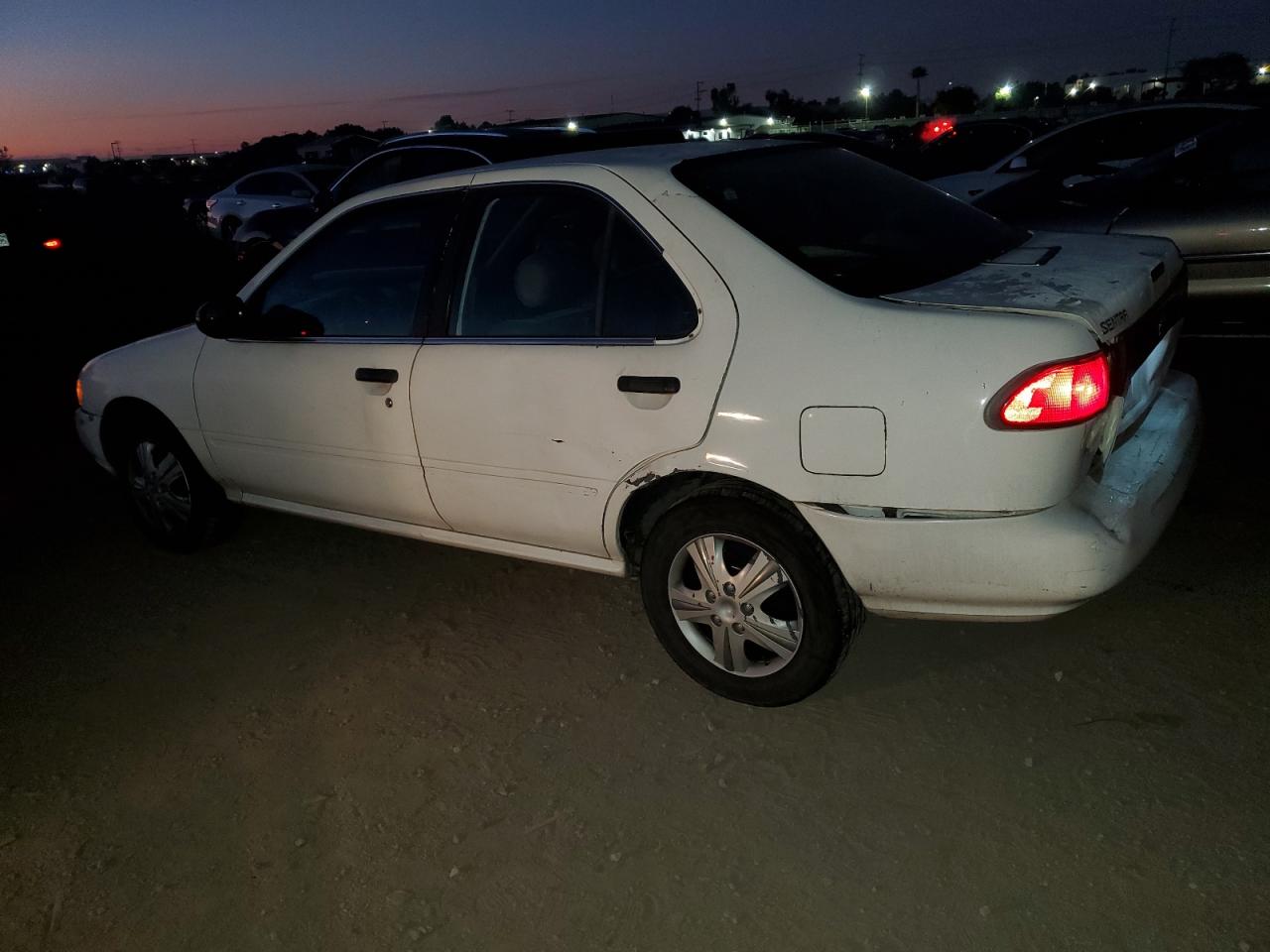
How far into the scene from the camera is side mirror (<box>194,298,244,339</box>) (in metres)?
3.90

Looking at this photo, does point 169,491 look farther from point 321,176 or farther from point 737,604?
point 321,176

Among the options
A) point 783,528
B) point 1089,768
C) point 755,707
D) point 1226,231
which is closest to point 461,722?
point 755,707

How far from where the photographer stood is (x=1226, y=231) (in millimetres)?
5312

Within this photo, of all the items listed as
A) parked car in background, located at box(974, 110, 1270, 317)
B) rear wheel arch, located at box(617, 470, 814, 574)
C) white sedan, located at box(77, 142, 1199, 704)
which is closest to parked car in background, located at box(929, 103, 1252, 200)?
parked car in background, located at box(974, 110, 1270, 317)

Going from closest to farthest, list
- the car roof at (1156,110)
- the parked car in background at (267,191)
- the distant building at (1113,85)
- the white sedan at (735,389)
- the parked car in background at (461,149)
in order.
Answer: the white sedan at (735,389), the car roof at (1156,110), the parked car in background at (461,149), the parked car in background at (267,191), the distant building at (1113,85)

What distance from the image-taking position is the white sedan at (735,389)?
2.43 metres

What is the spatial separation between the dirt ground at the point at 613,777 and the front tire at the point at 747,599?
0.46 feet

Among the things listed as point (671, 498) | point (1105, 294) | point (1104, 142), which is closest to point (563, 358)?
point (671, 498)

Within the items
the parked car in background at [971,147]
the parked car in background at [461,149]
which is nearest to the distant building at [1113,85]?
the parked car in background at [971,147]

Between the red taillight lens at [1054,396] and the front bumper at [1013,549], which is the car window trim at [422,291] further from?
the red taillight lens at [1054,396]

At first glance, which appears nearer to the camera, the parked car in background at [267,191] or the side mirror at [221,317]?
the side mirror at [221,317]

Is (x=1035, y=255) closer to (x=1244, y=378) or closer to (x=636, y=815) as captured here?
(x=636, y=815)

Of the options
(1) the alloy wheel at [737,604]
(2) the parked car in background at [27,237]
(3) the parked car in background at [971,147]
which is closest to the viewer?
(1) the alloy wheel at [737,604]

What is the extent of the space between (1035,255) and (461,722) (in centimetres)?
236
